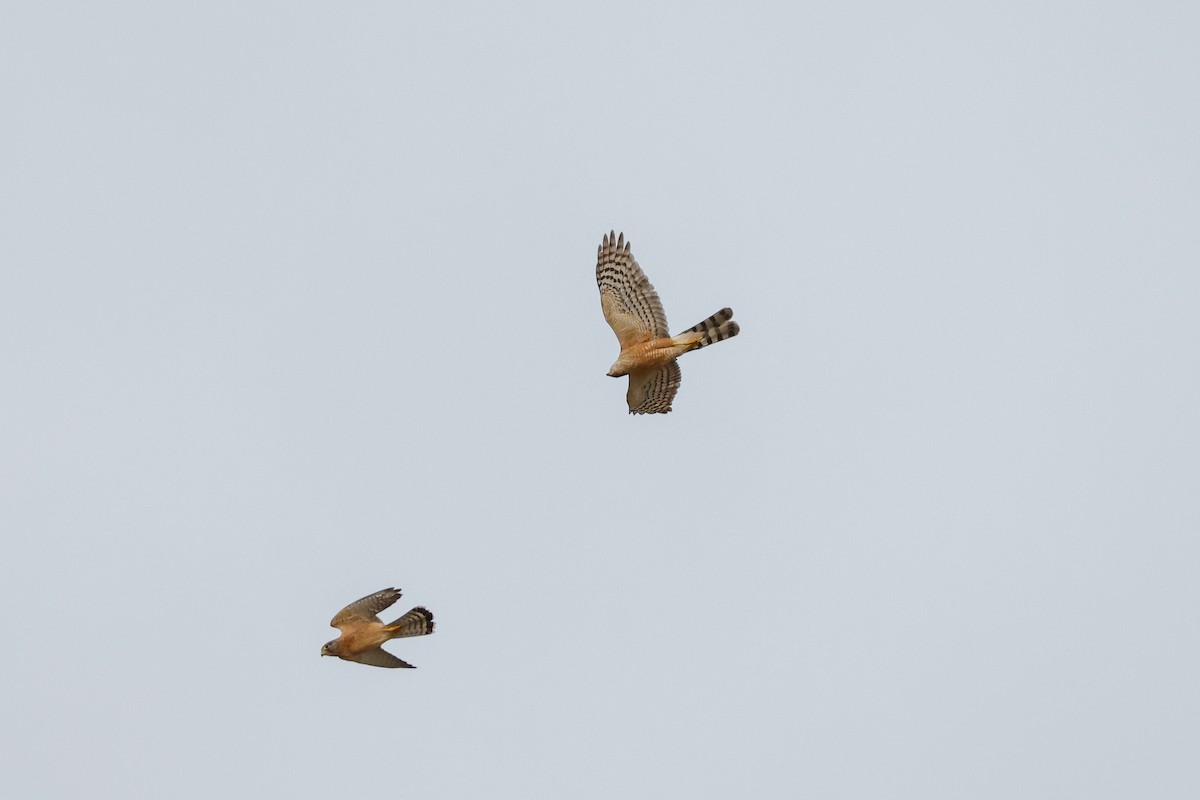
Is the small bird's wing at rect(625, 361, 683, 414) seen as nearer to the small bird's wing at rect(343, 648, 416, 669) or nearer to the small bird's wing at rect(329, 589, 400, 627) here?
the small bird's wing at rect(329, 589, 400, 627)

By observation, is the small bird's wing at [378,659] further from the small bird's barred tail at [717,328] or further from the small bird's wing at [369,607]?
the small bird's barred tail at [717,328]

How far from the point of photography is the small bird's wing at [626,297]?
23.7 metres

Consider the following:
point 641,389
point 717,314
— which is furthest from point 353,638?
point 717,314

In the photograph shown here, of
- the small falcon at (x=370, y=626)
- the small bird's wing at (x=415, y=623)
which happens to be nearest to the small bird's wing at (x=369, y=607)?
the small falcon at (x=370, y=626)

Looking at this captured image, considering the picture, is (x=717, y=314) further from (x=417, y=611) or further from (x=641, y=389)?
(x=417, y=611)

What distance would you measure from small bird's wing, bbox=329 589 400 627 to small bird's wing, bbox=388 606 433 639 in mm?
306

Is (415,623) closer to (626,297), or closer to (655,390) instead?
(655,390)

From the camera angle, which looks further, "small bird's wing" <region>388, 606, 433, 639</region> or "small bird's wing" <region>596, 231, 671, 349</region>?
"small bird's wing" <region>596, 231, 671, 349</region>

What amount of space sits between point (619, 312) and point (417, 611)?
5.62 metres

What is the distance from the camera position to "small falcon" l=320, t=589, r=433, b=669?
2273 centimetres

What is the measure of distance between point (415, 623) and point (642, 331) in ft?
18.6

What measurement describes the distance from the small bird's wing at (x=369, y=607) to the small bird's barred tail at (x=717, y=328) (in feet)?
19.8

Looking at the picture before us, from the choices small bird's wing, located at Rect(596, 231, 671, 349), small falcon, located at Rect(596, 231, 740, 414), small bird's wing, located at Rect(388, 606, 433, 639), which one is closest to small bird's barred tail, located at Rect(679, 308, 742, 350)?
small falcon, located at Rect(596, 231, 740, 414)

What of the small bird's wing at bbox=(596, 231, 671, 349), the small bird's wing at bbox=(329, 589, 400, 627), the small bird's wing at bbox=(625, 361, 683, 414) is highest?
the small bird's wing at bbox=(596, 231, 671, 349)
